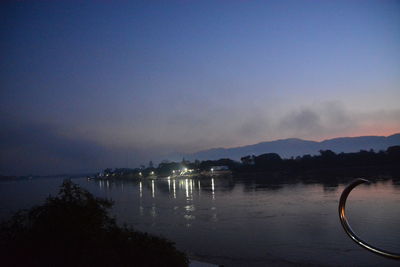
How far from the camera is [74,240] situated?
4.48 m

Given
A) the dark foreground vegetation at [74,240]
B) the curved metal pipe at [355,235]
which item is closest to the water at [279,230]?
the dark foreground vegetation at [74,240]

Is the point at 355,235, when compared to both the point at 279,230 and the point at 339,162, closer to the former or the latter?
the point at 279,230

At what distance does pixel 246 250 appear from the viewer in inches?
400

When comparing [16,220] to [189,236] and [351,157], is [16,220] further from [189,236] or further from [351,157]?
[351,157]

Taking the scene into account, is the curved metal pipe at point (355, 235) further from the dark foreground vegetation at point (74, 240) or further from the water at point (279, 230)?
the water at point (279, 230)

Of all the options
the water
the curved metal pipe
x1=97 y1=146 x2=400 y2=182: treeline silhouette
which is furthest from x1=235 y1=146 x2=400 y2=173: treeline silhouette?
the curved metal pipe

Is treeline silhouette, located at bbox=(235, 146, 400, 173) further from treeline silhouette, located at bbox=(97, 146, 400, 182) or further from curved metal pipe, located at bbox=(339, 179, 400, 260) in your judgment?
curved metal pipe, located at bbox=(339, 179, 400, 260)

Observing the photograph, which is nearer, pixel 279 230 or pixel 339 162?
pixel 279 230

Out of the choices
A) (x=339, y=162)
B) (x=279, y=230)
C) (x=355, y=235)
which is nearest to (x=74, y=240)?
(x=355, y=235)

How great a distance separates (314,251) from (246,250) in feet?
7.14

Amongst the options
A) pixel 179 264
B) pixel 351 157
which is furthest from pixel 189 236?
pixel 351 157

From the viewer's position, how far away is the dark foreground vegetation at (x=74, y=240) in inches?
163

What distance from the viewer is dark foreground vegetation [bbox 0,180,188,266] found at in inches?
163

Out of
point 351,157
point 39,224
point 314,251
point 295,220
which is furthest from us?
point 351,157
